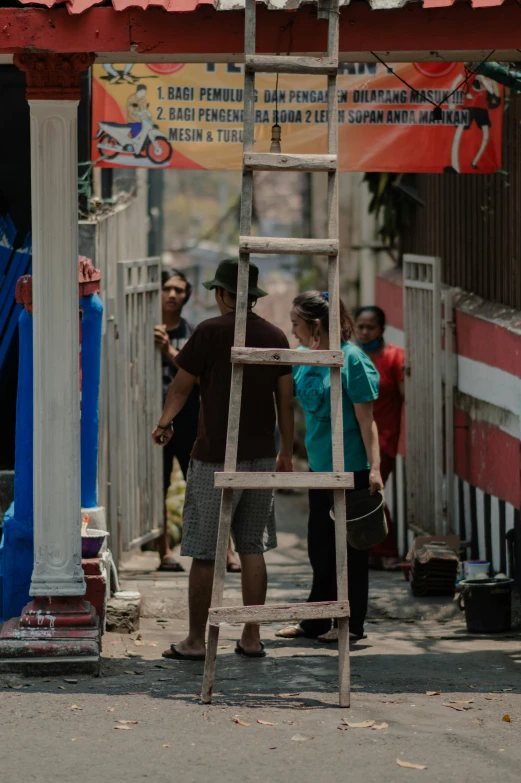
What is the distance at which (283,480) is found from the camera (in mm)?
5043

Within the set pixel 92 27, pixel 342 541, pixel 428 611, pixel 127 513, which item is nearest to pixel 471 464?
pixel 428 611

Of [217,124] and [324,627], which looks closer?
[324,627]

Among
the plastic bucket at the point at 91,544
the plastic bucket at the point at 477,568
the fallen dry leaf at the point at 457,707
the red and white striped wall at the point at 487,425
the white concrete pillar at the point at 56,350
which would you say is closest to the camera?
the fallen dry leaf at the point at 457,707

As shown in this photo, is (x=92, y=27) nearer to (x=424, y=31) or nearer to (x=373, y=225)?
(x=424, y=31)

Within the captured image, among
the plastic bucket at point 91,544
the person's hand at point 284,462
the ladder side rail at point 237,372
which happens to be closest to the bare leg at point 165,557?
the plastic bucket at point 91,544

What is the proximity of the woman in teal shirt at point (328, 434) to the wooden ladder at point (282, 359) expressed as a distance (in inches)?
51.1

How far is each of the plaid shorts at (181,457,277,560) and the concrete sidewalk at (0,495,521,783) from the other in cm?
56

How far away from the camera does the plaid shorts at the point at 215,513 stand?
19.5 feet

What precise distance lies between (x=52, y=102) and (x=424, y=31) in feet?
5.53

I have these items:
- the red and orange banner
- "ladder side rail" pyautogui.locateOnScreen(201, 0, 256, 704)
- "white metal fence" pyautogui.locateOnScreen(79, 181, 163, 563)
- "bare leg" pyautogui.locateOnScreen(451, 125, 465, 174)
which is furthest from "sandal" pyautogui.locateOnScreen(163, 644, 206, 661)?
"bare leg" pyautogui.locateOnScreen(451, 125, 465, 174)

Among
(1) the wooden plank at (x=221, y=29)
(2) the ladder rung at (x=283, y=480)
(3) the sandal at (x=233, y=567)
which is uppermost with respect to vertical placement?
(1) the wooden plank at (x=221, y=29)

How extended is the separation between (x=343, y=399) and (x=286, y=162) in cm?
176

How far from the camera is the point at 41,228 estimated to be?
224 inches

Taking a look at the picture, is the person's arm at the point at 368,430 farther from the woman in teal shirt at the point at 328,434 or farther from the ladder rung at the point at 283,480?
the ladder rung at the point at 283,480
